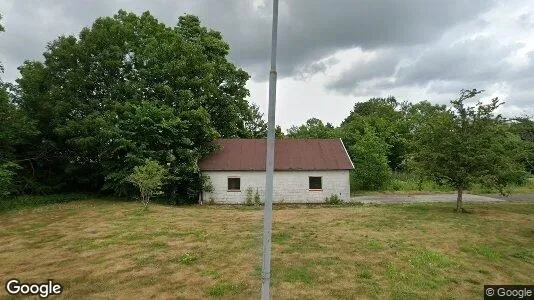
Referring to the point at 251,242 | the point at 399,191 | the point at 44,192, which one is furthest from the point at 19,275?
the point at 399,191

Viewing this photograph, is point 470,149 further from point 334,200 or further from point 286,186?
point 286,186

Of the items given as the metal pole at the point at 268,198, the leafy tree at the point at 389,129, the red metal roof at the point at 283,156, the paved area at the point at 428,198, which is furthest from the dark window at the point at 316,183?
the metal pole at the point at 268,198

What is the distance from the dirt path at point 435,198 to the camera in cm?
2700

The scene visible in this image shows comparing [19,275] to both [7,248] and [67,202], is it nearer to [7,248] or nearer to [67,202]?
[7,248]

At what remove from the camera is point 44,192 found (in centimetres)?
2852

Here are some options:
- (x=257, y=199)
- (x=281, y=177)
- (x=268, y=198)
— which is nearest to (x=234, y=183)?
(x=257, y=199)

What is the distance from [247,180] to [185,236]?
12.6 metres

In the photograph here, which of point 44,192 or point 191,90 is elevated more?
point 191,90

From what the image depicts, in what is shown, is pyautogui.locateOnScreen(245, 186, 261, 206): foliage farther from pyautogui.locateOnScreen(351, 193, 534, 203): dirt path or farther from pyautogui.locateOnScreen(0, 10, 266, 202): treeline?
pyautogui.locateOnScreen(351, 193, 534, 203): dirt path

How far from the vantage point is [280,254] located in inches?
463

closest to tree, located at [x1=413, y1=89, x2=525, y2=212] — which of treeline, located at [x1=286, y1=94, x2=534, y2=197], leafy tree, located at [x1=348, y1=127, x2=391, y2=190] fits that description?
treeline, located at [x1=286, y1=94, x2=534, y2=197]

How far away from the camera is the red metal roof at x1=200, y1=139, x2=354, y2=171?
27.3 metres

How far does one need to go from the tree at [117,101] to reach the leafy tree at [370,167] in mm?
14499

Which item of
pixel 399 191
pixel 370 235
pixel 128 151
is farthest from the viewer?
pixel 399 191
